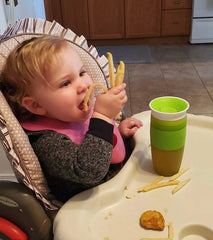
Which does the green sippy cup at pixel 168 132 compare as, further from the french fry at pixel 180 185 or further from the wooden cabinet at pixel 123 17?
the wooden cabinet at pixel 123 17

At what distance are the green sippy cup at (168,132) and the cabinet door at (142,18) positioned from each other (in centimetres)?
295

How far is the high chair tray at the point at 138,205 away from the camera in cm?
62

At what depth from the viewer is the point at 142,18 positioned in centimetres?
351

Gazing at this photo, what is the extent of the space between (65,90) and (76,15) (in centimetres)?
304

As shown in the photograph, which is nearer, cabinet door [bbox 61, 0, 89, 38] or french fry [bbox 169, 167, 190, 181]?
french fry [bbox 169, 167, 190, 181]

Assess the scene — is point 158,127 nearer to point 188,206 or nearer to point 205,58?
point 188,206

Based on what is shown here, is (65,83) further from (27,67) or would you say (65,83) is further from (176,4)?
(176,4)

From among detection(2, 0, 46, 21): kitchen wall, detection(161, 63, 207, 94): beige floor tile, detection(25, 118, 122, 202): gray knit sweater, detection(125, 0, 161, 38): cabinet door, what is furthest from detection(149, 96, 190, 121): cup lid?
detection(125, 0, 161, 38): cabinet door

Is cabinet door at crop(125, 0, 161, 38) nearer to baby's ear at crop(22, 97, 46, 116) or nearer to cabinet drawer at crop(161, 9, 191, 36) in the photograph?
cabinet drawer at crop(161, 9, 191, 36)

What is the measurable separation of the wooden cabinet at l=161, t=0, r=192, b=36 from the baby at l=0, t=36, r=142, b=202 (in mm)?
2976

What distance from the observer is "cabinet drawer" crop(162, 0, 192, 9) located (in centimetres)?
341

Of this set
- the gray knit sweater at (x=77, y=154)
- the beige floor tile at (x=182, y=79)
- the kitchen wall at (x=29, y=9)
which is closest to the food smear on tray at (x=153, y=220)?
the gray knit sweater at (x=77, y=154)

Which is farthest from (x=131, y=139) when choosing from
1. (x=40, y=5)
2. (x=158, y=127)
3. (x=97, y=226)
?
(x=40, y=5)

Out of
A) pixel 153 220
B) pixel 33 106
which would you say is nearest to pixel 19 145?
pixel 33 106
